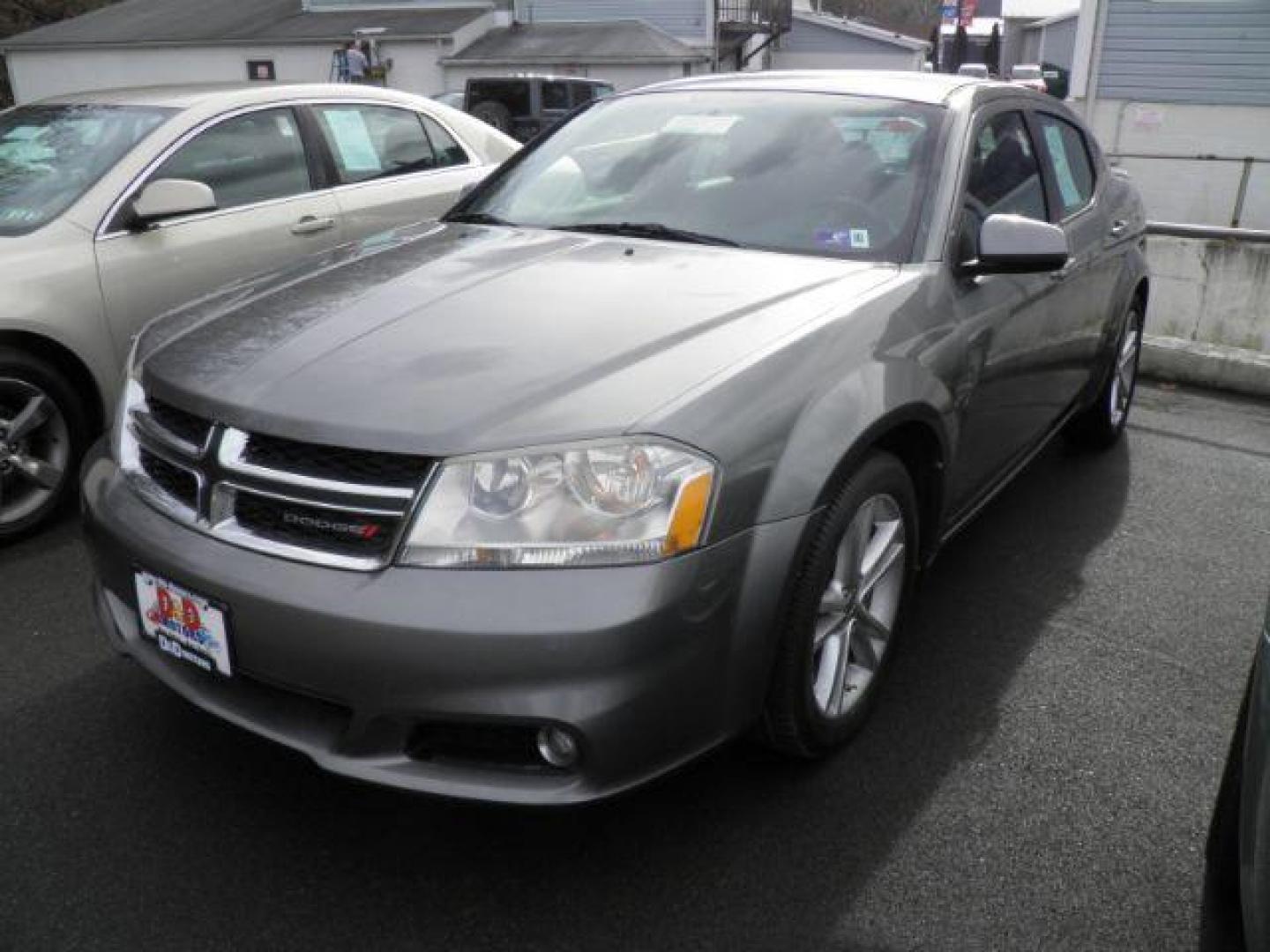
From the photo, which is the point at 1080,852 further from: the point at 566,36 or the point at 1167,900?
the point at 566,36

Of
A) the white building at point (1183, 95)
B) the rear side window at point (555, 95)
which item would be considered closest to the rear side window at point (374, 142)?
the white building at point (1183, 95)

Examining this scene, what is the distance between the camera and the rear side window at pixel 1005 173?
3252 mm

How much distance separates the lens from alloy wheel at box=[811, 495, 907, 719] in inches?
99.2

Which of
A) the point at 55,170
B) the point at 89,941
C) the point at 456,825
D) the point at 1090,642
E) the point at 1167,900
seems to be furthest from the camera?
the point at 55,170

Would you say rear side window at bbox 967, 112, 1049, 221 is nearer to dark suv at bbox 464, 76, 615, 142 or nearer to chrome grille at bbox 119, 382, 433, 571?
chrome grille at bbox 119, 382, 433, 571

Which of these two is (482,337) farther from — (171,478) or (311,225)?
(311,225)

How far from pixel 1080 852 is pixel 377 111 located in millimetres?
4407

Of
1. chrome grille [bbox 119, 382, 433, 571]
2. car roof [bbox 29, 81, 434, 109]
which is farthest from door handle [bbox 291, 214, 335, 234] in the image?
chrome grille [bbox 119, 382, 433, 571]

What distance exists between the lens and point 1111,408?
16.0 feet

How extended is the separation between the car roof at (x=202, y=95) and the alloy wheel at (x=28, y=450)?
4.54 ft

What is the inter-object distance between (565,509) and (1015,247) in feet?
5.24

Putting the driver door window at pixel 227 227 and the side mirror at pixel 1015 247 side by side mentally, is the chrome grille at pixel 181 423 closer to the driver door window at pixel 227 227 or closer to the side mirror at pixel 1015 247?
the driver door window at pixel 227 227

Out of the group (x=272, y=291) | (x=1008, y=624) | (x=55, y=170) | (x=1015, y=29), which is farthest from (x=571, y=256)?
(x=1015, y=29)

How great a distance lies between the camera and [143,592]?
231cm
